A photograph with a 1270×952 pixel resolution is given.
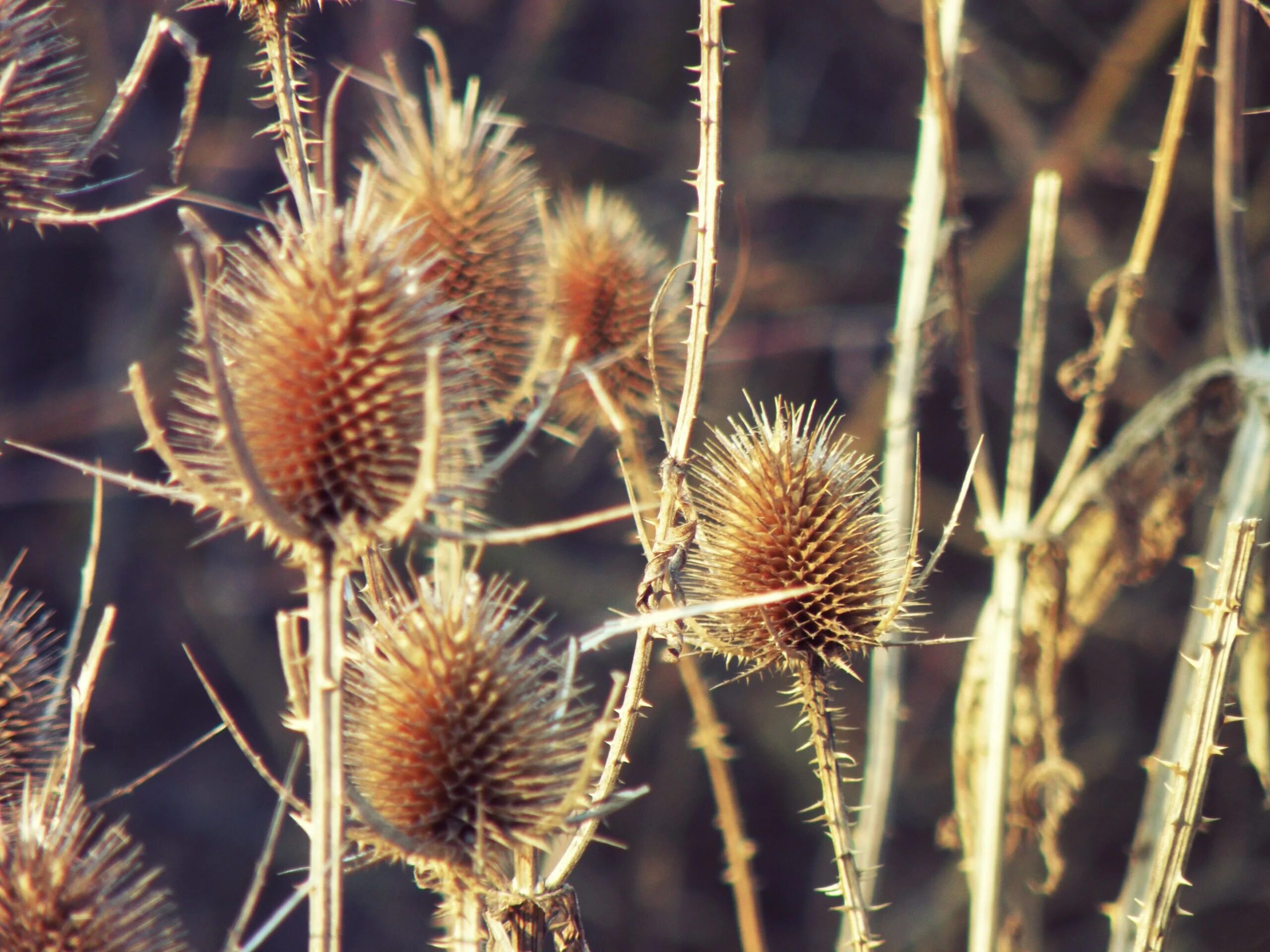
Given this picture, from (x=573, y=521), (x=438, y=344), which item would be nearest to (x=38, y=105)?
(x=438, y=344)

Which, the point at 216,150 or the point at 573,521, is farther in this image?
the point at 216,150

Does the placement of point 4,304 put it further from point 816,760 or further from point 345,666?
point 816,760

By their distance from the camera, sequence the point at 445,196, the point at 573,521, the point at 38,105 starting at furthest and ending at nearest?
the point at 445,196, the point at 38,105, the point at 573,521

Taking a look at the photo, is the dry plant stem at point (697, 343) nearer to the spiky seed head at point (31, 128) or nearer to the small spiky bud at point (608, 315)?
the small spiky bud at point (608, 315)

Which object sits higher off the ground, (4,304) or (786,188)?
(786,188)

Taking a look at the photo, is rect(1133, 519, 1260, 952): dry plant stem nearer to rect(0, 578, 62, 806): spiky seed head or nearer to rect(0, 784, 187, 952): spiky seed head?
rect(0, 784, 187, 952): spiky seed head

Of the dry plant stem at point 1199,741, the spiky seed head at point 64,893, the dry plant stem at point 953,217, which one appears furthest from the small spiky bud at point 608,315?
the spiky seed head at point 64,893
